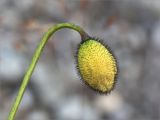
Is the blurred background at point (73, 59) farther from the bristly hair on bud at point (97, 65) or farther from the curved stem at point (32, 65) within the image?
the curved stem at point (32, 65)

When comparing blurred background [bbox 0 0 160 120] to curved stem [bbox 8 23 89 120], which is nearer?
curved stem [bbox 8 23 89 120]

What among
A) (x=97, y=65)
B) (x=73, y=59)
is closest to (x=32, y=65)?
(x=97, y=65)

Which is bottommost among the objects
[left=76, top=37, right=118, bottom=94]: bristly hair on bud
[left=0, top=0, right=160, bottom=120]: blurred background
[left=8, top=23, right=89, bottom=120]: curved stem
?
[left=8, top=23, right=89, bottom=120]: curved stem

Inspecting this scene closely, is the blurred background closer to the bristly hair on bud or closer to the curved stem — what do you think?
the bristly hair on bud

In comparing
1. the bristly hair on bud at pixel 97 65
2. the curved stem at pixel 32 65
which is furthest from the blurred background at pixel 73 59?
the curved stem at pixel 32 65

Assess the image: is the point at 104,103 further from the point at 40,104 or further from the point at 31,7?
the point at 31,7

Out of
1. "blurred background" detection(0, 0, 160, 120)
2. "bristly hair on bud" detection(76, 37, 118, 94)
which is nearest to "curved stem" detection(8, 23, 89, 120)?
"bristly hair on bud" detection(76, 37, 118, 94)
